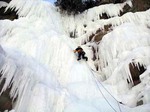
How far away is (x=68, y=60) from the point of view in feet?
39.2

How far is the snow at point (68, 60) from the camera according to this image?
8.23m

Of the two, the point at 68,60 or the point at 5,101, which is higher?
the point at 5,101

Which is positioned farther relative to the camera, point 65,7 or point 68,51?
point 65,7

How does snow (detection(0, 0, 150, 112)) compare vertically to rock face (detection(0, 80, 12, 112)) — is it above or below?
below

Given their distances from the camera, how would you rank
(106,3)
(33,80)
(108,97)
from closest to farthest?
(33,80) < (108,97) < (106,3)

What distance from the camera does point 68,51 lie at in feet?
40.8

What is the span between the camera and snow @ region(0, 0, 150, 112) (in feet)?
27.0

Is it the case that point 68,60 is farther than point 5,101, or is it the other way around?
point 68,60

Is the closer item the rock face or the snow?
the rock face

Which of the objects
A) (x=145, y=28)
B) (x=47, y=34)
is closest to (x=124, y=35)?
(x=145, y=28)

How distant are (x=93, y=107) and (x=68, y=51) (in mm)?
4159

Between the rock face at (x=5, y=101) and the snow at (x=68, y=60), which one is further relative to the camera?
the snow at (x=68, y=60)

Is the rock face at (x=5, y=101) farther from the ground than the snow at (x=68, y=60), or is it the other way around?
the rock face at (x=5, y=101)

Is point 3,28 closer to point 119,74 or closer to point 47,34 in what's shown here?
point 47,34
